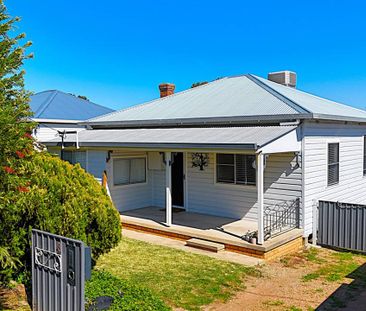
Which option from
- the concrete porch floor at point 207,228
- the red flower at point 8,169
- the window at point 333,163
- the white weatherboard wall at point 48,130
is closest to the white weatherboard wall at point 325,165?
the window at point 333,163

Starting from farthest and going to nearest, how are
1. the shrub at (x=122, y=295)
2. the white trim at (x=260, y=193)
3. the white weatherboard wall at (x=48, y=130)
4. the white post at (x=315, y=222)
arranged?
the white weatherboard wall at (x=48, y=130)
the white post at (x=315, y=222)
the white trim at (x=260, y=193)
the shrub at (x=122, y=295)

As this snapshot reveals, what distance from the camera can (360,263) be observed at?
916cm

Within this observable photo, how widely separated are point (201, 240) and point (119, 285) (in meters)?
4.32

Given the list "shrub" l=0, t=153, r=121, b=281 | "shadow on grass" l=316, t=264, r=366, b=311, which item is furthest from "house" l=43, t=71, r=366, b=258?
"shrub" l=0, t=153, r=121, b=281

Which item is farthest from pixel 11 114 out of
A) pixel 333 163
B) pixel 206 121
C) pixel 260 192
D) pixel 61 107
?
pixel 61 107

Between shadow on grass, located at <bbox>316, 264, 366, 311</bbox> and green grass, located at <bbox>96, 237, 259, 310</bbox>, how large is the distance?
162 cm

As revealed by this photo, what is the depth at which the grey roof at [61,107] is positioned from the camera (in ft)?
63.5

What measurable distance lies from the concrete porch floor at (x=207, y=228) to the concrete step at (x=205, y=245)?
11cm

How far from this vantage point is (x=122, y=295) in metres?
5.82

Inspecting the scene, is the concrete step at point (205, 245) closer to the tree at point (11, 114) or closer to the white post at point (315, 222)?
the white post at point (315, 222)

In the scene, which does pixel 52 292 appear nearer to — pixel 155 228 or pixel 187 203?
pixel 155 228

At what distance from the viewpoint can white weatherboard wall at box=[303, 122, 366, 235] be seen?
10688 millimetres

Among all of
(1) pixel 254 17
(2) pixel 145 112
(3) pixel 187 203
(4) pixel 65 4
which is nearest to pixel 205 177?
(3) pixel 187 203

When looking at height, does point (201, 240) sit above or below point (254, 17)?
below
